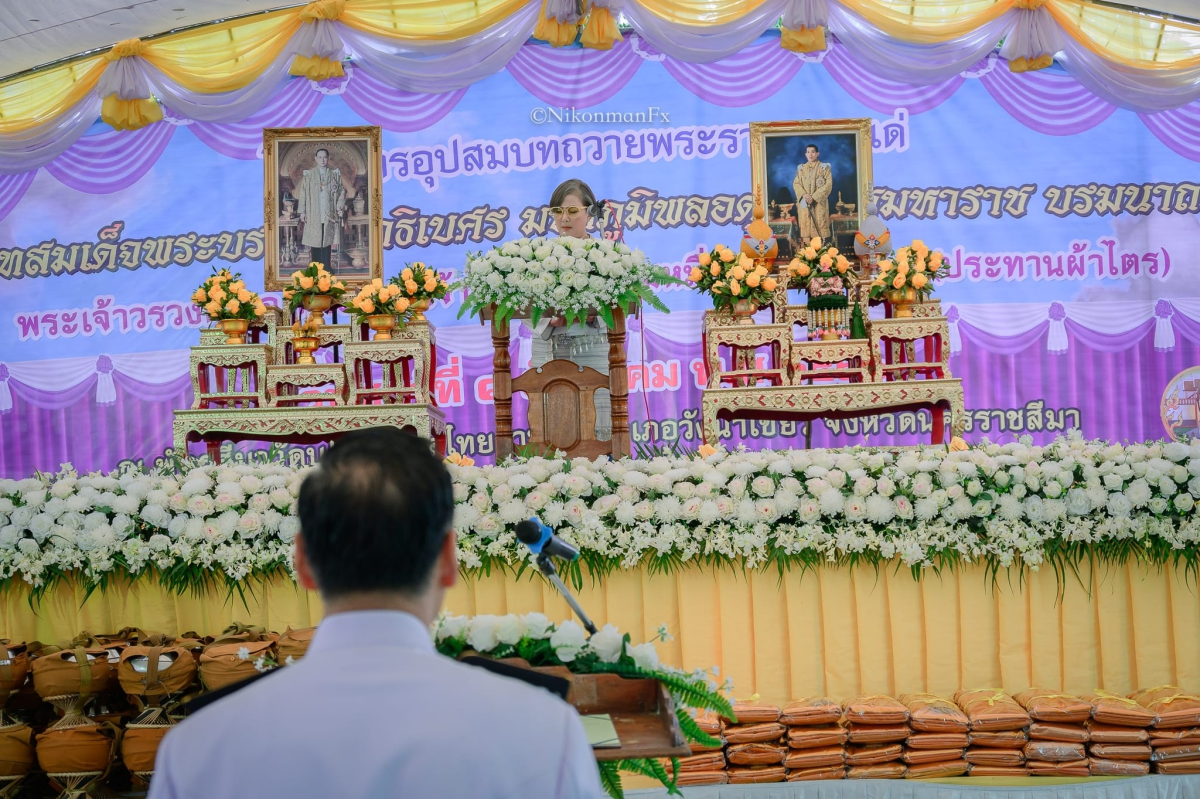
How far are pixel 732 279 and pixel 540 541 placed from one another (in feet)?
11.3

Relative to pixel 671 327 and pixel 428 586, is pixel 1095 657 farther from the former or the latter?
pixel 671 327

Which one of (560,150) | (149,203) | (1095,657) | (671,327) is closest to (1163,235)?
(671,327)

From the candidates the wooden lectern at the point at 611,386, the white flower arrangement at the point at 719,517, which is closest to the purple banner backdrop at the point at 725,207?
the wooden lectern at the point at 611,386

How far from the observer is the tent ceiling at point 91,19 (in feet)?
20.5

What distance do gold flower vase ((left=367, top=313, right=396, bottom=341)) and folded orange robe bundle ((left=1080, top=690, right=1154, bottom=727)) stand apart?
362cm

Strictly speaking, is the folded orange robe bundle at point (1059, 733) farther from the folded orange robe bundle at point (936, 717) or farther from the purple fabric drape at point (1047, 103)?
the purple fabric drape at point (1047, 103)

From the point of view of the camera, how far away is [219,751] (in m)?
0.91

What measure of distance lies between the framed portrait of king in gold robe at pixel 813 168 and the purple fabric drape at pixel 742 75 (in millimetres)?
924

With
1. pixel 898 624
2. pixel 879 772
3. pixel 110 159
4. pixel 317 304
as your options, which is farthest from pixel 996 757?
pixel 110 159

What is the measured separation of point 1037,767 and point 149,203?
6.55 meters

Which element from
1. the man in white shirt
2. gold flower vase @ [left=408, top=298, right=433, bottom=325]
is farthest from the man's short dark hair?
gold flower vase @ [left=408, top=298, right=433, bottom=325]

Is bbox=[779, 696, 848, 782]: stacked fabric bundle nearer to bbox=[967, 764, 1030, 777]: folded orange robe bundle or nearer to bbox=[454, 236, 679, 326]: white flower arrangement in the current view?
bbox=[967, 764, 1030, 777]: folded orange robe bundle

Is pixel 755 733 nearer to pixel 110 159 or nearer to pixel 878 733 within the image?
pixel 878 733

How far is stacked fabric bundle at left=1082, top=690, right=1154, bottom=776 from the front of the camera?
3.07m
